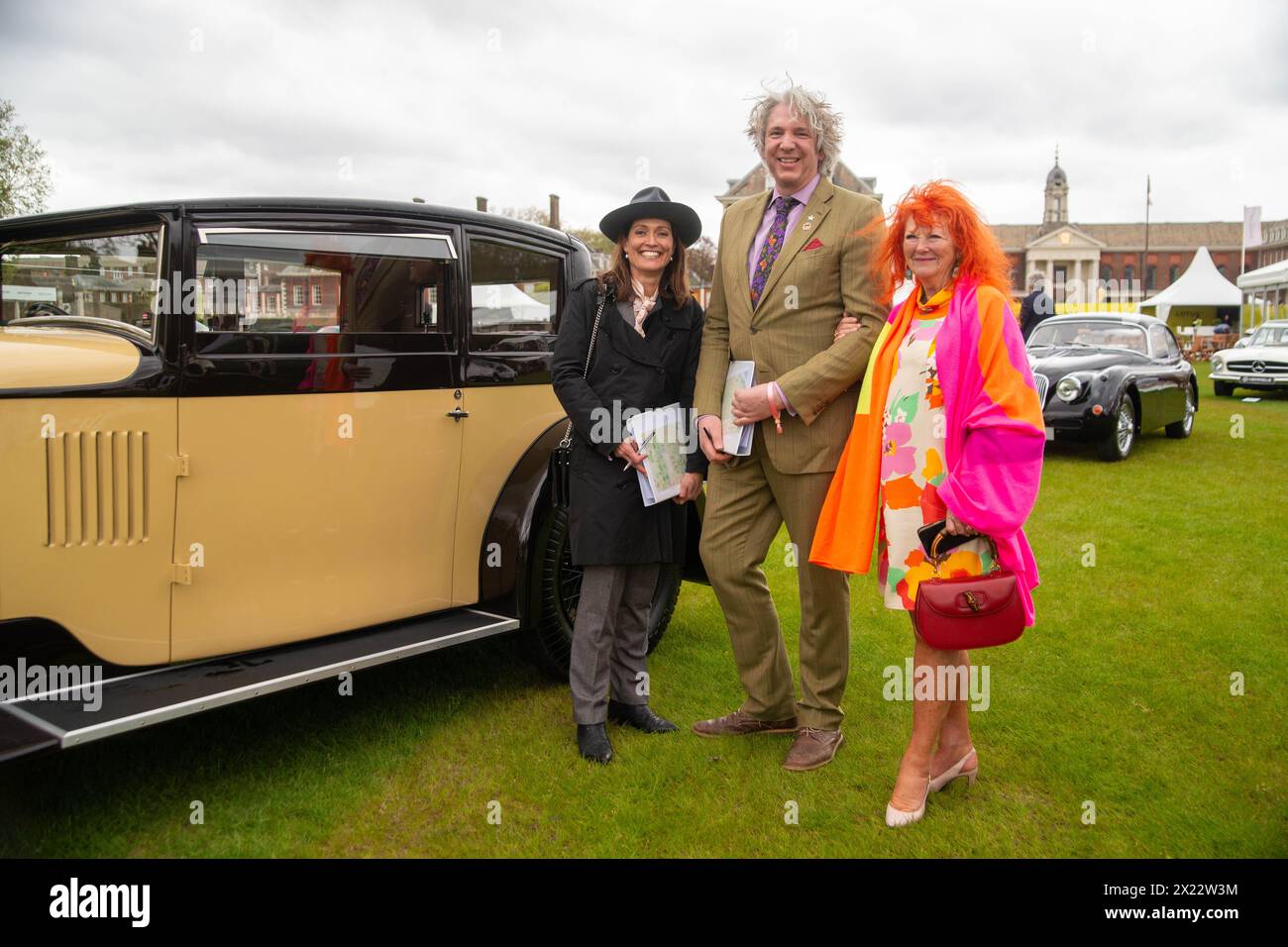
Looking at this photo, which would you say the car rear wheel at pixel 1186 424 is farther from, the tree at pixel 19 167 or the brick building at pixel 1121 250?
the brick building at pixel 1121 250

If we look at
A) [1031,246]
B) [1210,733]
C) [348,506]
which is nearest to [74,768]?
[348,506]

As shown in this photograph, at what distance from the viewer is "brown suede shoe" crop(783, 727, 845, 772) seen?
3.47 m

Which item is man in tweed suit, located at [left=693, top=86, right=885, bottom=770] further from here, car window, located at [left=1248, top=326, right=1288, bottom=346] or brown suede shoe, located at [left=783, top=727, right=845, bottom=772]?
car window, located at [left=1248, top=326, right=1288, bottom=346]

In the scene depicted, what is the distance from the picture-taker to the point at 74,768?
10.9 ft

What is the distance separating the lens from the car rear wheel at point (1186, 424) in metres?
11.6

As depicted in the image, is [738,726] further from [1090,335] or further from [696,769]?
[1090,335]

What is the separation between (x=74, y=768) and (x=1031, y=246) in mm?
102236

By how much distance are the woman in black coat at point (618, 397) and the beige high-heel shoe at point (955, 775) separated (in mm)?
1190

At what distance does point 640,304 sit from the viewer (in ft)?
11.8

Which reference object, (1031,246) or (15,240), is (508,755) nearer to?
(15,240)

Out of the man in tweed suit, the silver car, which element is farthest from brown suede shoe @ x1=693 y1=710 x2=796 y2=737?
the silver car

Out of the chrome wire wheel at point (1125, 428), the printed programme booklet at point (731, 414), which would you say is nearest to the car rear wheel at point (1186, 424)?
the chrome wire wheel at point (1125, 428)

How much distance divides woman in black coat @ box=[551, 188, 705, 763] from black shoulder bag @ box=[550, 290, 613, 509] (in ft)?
0.04
